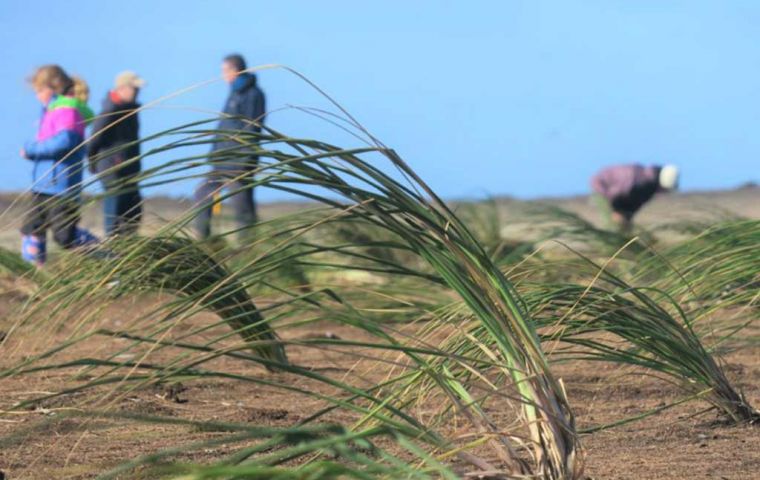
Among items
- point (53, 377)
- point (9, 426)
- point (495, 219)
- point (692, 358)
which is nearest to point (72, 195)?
point (9, 426)

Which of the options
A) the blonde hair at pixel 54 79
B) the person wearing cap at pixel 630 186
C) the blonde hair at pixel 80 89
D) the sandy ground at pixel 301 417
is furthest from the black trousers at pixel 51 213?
the person wearing cap at pixel 630 186

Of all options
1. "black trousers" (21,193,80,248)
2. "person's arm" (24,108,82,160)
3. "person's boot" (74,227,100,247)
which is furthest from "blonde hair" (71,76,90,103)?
"black trousers" (21,193,80,248)

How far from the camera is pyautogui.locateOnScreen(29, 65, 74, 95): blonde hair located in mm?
6527

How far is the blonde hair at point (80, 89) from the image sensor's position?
6764mm

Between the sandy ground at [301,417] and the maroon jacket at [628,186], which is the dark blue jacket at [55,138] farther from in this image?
the maroon jacket at [628,186]

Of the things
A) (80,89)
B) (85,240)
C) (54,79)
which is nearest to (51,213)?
(85,240)

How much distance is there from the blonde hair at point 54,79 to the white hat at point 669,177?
4.06m

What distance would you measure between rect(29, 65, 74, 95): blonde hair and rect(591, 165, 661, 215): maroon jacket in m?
3.74

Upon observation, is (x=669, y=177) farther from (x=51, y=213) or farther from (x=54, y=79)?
(x=51, y=213)

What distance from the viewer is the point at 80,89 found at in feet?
22.3

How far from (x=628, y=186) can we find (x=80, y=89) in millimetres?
3687

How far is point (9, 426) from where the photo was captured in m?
2.71

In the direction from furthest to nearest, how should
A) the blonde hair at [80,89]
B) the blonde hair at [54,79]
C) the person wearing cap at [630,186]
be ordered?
the person wearing cap at [630,186], the blonde hair at [80,89], the blonde hair at [54,79]

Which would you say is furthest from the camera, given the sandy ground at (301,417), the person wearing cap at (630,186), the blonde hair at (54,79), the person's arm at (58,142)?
the person wearing cap at (630,186)
